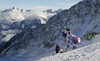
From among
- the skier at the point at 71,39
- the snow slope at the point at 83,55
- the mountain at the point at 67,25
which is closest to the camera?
the snow slope at the point at 83,55

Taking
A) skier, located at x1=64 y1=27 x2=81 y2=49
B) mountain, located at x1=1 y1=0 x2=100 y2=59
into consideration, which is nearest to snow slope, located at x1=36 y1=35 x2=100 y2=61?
skier, located at x1=64 y1=27 x2=81 y2=49

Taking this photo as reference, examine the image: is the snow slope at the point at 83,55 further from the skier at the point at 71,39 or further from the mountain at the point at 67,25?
the mountain at the point at 67,25

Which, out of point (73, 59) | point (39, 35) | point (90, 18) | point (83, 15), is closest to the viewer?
point (73, 59)

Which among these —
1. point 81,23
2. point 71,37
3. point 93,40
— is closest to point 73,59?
point 71,37

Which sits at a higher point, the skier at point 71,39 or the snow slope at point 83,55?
the skier at point 71,39

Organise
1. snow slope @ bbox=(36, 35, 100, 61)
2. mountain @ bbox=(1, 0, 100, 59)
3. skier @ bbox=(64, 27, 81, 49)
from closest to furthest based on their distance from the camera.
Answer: snow slope @ bbox=(36, 35, 100, 61), skier @ bbox=(64, 27, 81, 49), mountain @ bbox=(1, 0, 100, 59)

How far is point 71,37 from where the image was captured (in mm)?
16891

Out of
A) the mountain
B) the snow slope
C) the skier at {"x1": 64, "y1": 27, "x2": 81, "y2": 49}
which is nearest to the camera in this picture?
the snow slope

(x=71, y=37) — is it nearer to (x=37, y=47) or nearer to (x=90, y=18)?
(x=90, y=18)

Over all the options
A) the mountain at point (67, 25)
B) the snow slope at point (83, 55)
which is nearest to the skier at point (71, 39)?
the snow slope at point (83, 55)

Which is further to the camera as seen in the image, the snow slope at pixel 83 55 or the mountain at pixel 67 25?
the mountain at pixel 67 25

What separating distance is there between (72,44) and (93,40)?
1408 cm

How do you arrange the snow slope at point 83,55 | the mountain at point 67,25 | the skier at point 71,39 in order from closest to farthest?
the snow slope at point 83,55 → the skier at point 71,39 → the mountain at point 67,25

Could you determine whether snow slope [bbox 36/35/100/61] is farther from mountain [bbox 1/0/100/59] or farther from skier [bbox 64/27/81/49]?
mountain [bbox 1/0/100/59]
